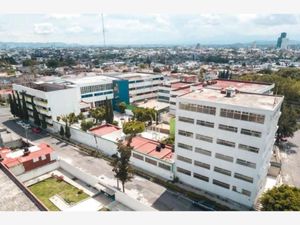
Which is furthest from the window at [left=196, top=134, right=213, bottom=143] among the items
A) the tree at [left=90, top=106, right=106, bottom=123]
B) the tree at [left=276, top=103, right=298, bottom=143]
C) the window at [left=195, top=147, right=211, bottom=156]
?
the tree at [left=90, top=106, right=106, bottom=123]

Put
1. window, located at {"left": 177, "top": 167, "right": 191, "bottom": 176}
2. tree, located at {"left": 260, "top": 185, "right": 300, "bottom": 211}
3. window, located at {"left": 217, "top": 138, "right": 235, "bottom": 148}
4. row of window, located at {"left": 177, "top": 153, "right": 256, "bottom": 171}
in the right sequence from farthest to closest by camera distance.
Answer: window, located at {"left": 177, "top": 167, "right": 191, "bottom": 176}, window, located at {"left": 217, "top": 138, "right": 235, "bottom": 148}, row of window, located at {"left": 177, "top": 153, "right": 256, "bottom": 171}, tree, located at {"left": 260, "top": 185, "right": 300, "bottom": 211}

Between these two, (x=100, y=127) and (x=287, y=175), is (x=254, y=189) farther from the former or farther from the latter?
(x=100, y=127)

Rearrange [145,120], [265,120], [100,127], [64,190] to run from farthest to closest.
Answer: [145,120], [100,127], [64,190], [265,120]

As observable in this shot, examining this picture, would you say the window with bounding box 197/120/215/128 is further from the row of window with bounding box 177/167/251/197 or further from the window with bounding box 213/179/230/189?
the window with bounding box 213/179/230/189

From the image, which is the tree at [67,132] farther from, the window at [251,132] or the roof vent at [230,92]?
the window at [251,132]

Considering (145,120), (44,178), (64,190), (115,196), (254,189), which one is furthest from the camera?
(145,120)

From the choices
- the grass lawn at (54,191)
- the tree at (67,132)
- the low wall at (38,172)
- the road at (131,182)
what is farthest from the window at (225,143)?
the tree at (67,132)

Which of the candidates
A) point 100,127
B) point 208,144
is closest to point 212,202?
point 208,144
